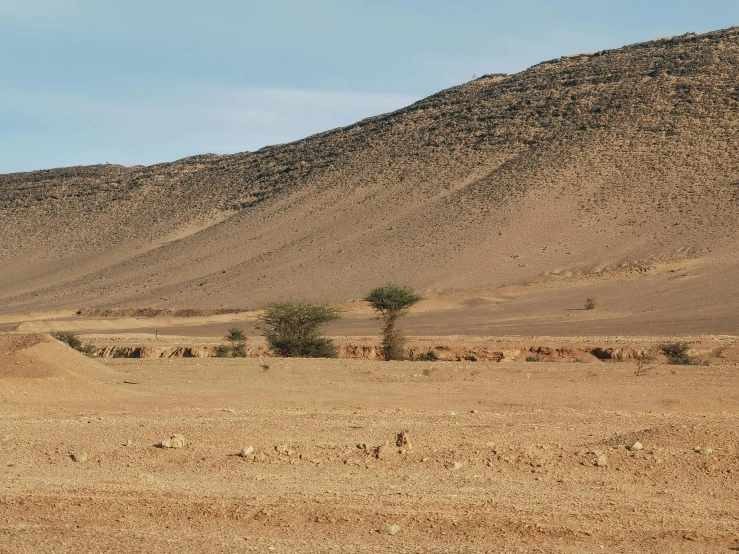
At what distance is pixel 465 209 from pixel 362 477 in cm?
6658

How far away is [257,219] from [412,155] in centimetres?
1475

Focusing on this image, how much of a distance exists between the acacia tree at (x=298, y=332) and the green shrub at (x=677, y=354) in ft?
33.6

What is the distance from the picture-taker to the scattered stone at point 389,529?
7.95 metres

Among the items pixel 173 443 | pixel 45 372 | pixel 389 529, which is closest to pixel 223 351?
pixel 45 372

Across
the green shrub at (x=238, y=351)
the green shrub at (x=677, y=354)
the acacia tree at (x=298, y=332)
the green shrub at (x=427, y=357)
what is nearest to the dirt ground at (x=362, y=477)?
the green shrub at (x=677, y=354)

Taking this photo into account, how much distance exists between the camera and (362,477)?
388 inches

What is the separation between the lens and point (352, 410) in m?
15.3

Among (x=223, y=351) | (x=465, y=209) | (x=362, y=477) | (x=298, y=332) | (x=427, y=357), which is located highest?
(x=465, y=209)

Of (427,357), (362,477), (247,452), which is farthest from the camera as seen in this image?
(427,357)

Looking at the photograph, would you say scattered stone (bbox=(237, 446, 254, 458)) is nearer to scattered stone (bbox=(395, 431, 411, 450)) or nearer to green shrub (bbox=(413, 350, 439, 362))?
scattered stone (bbox=(395, 431, 411, 450))

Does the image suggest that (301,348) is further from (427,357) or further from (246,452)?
(246,452)

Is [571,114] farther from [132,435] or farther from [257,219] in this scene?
[132,435]

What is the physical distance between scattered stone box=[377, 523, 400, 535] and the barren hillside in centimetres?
3958

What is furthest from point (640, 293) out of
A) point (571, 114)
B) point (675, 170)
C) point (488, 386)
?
point (488, 386)
